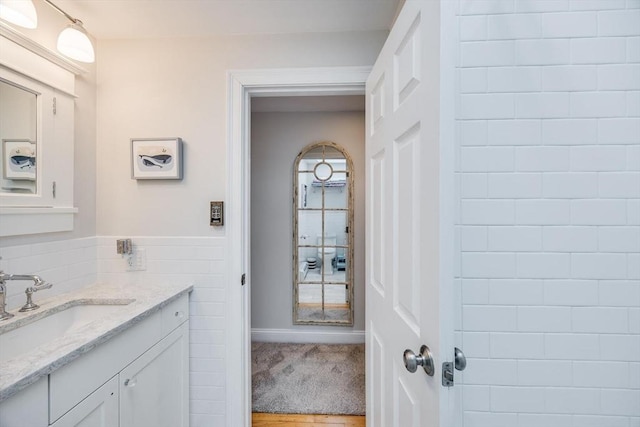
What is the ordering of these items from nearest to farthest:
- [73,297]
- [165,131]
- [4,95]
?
1. [4,95]
2. [73,297]
3. [165,131]

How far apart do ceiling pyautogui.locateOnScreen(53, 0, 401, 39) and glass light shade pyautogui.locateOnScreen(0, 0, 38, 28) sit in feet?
1.05

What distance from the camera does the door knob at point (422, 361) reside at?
0.66m

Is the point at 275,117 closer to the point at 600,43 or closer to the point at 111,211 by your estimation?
the point at 111,211

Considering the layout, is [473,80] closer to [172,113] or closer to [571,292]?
[571,292]

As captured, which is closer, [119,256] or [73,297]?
[73,297]

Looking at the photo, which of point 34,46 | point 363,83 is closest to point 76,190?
point 34,46

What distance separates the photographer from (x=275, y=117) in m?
2.73

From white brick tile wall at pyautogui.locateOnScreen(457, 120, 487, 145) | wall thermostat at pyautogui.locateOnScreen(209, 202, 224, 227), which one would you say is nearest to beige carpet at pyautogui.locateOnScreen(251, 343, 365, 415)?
wall thermostat at pyautogui.locateOnScreen(209, 202, 224, 227)

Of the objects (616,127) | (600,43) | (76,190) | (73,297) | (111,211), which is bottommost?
(73,297)

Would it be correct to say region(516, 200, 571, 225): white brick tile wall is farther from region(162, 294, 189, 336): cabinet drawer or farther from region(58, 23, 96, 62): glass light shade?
region(58, 23, 96, 62): glass light shade

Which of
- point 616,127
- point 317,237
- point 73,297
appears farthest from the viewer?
point 317,237

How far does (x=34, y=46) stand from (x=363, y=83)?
153 cm

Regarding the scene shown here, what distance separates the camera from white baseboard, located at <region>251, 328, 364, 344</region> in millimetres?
2651

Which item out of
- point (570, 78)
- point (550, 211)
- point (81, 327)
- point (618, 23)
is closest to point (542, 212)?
point (550, 211)
